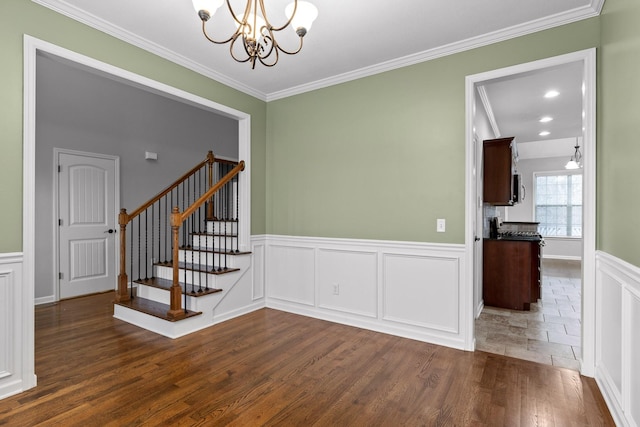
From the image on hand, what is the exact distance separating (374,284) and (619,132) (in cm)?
226

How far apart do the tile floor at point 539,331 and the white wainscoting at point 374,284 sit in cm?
49

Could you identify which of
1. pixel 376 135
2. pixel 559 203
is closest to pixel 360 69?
pixel 376 135

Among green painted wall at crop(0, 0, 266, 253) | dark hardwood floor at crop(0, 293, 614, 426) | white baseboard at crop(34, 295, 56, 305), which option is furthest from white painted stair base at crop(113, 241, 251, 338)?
green painted wall at crop(0, 0, 266, 253)

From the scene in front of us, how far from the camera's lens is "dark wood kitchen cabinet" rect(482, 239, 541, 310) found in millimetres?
4168

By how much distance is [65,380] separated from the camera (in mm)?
2395

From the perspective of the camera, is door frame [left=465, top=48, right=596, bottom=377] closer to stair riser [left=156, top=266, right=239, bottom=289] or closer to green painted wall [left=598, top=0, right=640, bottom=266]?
green painted wall [left=598, top=0, right=640, bottom=266]

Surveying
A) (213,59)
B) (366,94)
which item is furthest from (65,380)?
(366,94)

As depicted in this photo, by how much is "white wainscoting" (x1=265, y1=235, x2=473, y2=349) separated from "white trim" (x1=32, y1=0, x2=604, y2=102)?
175 cm

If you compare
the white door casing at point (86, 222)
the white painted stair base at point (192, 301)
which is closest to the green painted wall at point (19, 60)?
the white painted stair base at point (192, 301)

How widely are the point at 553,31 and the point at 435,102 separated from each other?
0.98 m

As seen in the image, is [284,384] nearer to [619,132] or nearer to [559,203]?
[619,132]

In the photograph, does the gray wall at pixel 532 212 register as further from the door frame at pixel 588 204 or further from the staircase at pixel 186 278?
the staircase at pixel 186 278

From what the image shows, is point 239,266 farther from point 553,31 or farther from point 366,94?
point 553,31

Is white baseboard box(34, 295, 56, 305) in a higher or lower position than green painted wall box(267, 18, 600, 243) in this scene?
lower
